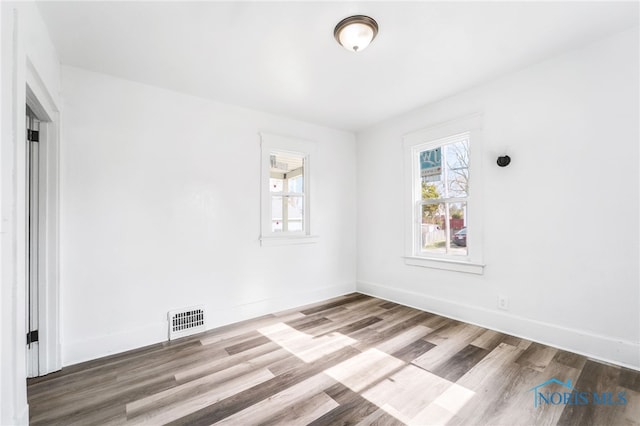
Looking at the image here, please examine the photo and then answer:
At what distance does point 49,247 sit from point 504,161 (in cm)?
423

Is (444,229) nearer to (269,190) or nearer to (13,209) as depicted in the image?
(269,190)

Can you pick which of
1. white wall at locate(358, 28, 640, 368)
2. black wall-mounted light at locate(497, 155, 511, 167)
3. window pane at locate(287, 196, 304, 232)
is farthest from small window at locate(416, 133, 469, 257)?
window pane at locate(287, 196, 304, 232)

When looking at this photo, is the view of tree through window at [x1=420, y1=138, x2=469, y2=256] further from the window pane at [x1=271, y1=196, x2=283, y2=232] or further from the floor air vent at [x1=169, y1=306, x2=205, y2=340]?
the floor air vent at [x1=169, y1=306, x2=205, y2=340]

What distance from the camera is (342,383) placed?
207 centimetres

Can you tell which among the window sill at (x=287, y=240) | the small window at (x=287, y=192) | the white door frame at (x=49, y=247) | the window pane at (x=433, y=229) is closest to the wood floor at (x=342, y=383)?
the white door frame at (x=49, y=247)

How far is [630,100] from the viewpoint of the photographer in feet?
7.13

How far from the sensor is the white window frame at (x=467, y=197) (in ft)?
10.0

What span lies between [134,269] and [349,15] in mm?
2926

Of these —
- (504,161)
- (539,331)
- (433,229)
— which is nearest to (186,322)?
(433,229)

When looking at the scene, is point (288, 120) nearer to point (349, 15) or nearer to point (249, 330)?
point (349, 15)

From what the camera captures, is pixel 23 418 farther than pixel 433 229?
No

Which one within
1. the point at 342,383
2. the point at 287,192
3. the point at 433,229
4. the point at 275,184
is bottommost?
the point at 342,383

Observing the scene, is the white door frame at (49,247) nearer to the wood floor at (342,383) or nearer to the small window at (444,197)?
the wood floor at (342,383)

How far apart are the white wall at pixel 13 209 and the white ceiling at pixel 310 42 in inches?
22.9
